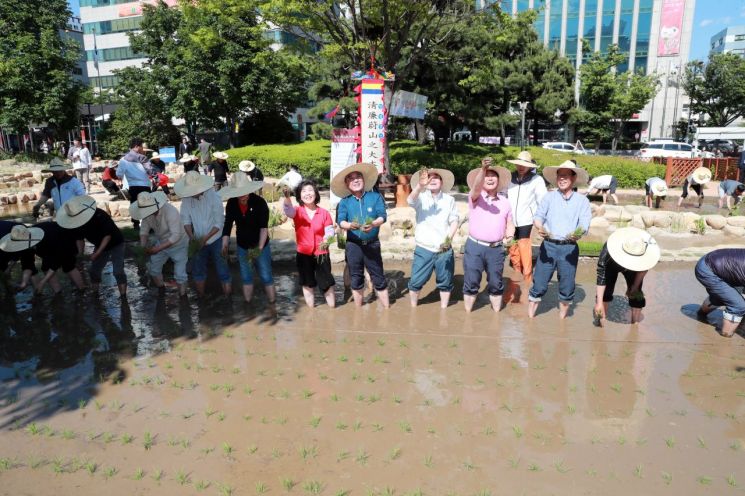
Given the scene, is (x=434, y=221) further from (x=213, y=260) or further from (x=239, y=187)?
(x=213, y=260)

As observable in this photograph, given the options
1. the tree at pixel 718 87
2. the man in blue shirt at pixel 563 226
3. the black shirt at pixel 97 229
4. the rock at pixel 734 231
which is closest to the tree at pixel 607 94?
the tree at pixel 718 87

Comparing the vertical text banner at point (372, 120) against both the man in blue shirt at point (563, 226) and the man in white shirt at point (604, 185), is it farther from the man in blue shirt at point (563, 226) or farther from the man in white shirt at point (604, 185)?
the man in blue shirt at point (563, 226)

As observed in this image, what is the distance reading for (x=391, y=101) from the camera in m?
12.5

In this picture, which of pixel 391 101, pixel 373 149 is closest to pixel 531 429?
pixel 373 149

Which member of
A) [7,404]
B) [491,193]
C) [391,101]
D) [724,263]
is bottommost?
[7,404]

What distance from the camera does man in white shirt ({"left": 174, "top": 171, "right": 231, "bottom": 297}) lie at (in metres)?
5.57

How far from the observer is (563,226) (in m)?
4.93

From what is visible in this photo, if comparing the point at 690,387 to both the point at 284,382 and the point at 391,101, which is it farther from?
the point at 391,101

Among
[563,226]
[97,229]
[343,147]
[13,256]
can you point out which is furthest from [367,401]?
[343,147]

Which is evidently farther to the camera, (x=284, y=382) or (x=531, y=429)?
(x=284, y=382)

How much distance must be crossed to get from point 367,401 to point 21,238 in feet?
14.2

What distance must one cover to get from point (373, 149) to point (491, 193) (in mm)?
→ 6137

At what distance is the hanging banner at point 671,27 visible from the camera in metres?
45.3

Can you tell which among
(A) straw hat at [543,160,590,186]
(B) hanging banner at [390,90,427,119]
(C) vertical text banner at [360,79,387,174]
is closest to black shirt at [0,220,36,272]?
(A) straw hat at [543,160,590,186]
